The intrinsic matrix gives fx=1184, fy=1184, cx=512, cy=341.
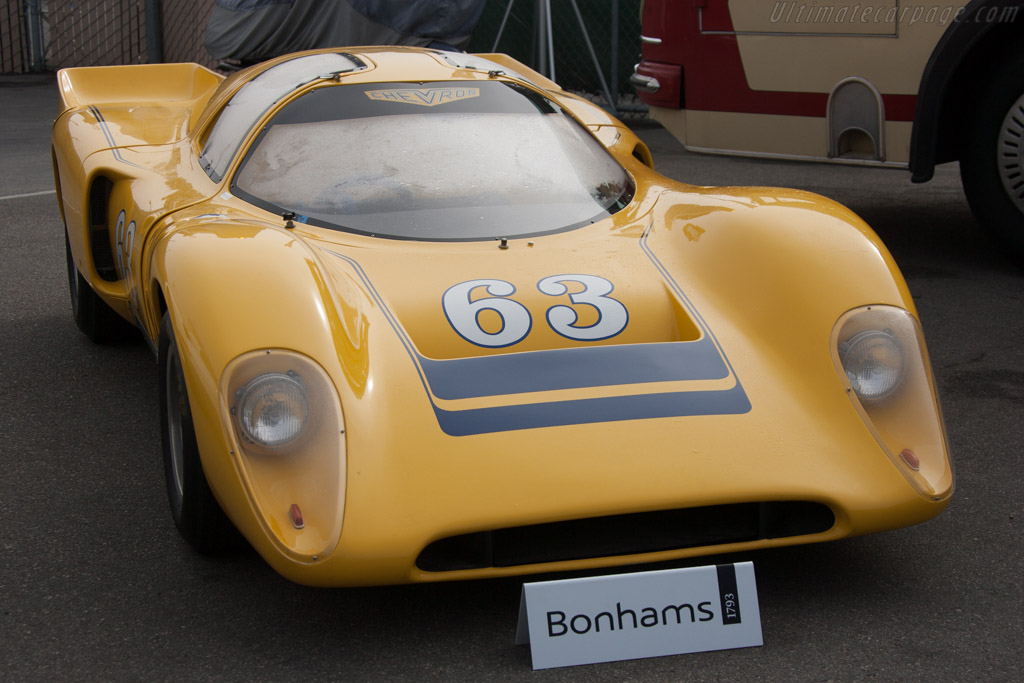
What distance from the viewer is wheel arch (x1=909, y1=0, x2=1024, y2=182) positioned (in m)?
4.71

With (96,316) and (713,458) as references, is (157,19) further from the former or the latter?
(713,458)

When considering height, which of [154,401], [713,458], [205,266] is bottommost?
[154,401]

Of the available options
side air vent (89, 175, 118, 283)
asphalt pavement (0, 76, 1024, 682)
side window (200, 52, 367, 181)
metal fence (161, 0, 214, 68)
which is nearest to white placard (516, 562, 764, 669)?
asphalt pavement (0, 76, 1024, 682)

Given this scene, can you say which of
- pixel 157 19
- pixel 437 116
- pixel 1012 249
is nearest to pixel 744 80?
pixel 1012 249

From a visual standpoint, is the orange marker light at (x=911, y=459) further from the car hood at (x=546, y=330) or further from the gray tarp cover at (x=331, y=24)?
the gray tarp cover at (x=331, y=24)

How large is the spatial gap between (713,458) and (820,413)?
321 millimetres

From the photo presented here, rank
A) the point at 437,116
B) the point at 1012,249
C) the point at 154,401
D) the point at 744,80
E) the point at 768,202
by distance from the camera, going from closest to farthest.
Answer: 1. the point at 768,202
2. the point at 437,116
3. the point at 154,401
4. the point at 1012,249
5. the point at 744,80

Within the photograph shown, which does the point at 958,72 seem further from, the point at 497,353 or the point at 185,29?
the point at 185,29

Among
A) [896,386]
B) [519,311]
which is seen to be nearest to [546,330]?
[519,311]

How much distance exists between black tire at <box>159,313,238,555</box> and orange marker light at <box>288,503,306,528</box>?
1.10 feet

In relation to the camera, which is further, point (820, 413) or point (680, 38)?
point (680, 38)

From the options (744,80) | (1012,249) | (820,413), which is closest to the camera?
(820,413)

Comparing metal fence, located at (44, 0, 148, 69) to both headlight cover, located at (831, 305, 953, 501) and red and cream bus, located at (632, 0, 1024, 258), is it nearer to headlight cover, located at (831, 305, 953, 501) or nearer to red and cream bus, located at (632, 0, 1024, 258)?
red and cream bus, located at (632, 0, 1024, 258)

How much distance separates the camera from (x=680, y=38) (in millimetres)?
5715
